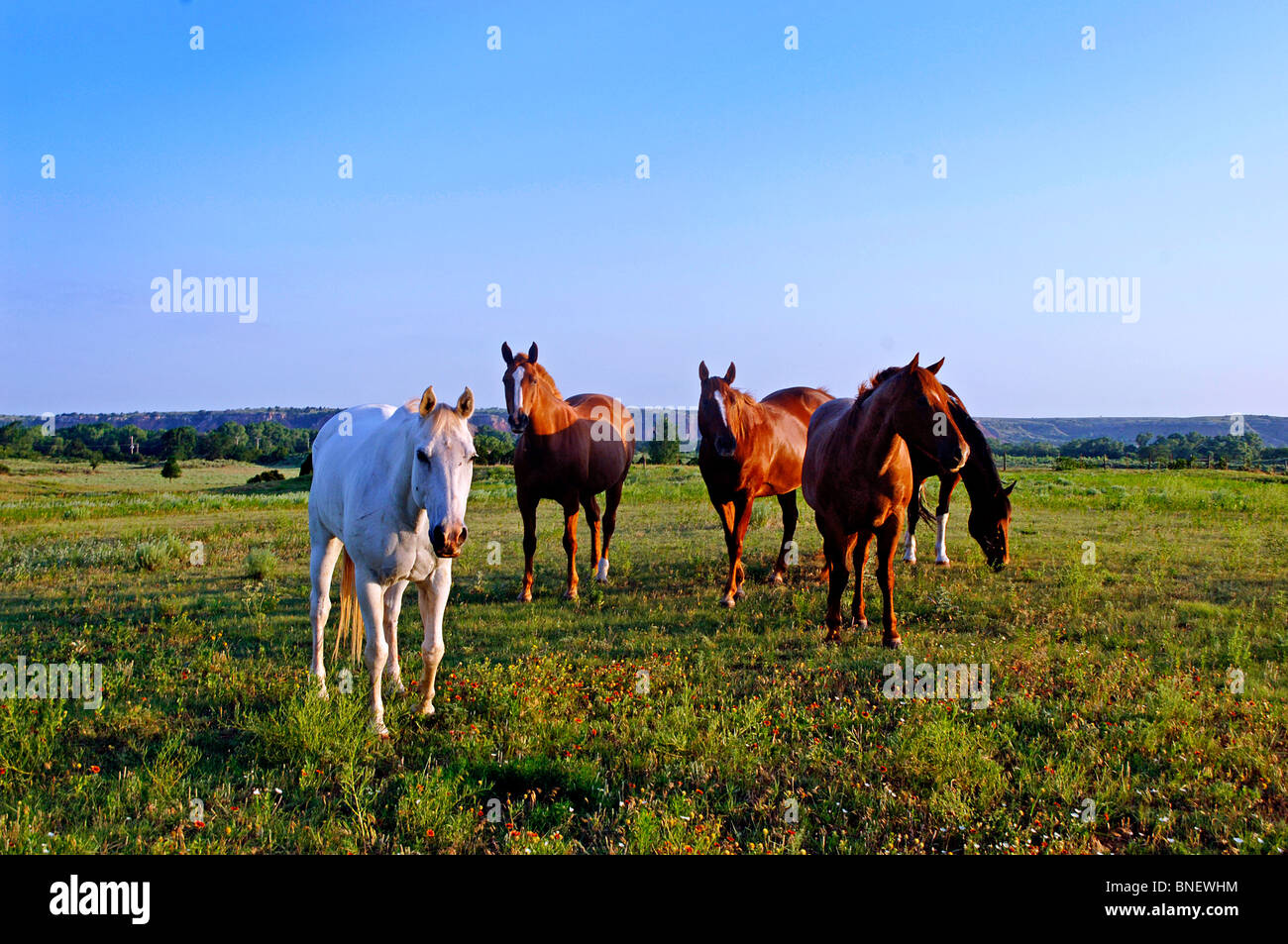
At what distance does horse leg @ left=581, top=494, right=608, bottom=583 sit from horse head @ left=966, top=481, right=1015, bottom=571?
5383 mm

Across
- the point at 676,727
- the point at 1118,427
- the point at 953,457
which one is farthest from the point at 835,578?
the point at 1118,427

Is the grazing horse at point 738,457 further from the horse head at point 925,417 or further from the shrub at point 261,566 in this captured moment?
the shrub at point 261,566

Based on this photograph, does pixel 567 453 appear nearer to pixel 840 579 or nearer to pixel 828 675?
pixel 840 579

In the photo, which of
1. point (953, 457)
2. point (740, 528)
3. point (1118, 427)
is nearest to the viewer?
point (953, 457)

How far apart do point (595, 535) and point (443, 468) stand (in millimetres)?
6137

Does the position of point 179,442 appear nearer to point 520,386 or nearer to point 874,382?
point 520,386

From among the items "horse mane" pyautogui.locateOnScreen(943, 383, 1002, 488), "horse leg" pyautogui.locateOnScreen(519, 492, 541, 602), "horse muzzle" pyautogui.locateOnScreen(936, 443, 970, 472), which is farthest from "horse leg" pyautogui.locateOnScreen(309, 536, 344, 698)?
"horse mane" pyautogui.locateOnScreen(943, 383, 1002, 488)

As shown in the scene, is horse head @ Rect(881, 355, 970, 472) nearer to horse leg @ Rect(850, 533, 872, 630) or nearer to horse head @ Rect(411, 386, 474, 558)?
horse leg @ Rect(850, 533, 872, 630)

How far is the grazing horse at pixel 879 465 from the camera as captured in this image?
6.58 metres

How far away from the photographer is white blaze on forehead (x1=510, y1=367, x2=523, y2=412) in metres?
8.52

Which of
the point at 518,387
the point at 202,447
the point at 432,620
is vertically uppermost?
the point at 202,447

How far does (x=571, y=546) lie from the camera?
9.46 meters

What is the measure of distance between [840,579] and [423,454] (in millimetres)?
4666

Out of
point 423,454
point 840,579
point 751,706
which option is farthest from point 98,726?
point 840,579
